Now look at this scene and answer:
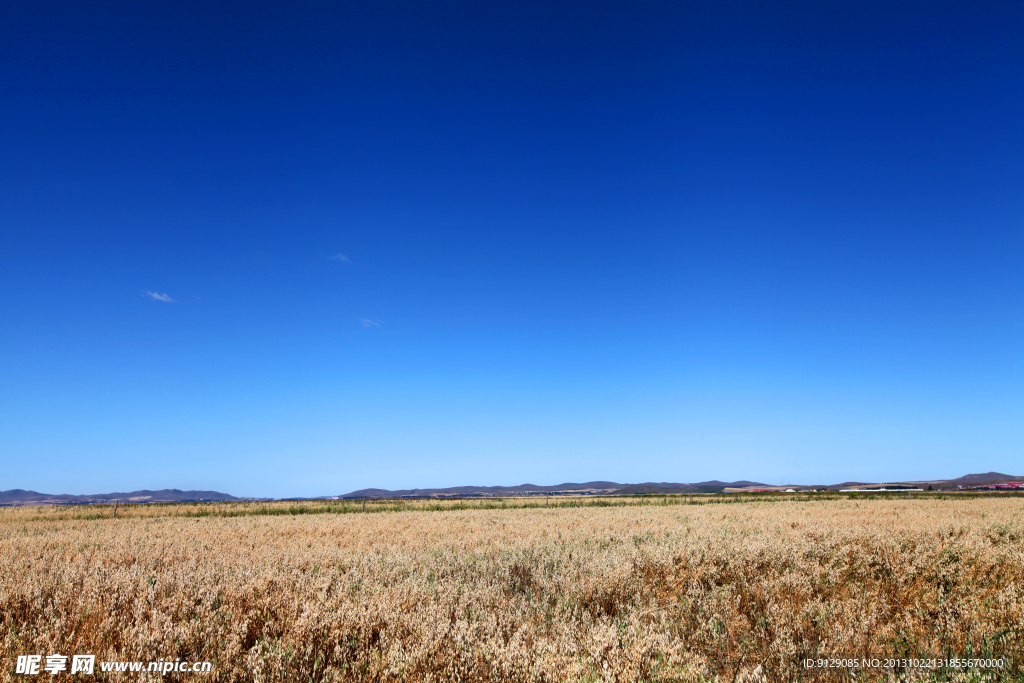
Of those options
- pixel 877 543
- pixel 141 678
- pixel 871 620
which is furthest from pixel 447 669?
pixel 877 543

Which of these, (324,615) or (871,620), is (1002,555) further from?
(324,615)

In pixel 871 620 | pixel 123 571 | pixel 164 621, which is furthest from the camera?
pixel 123 571

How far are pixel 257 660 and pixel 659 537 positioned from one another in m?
9.13

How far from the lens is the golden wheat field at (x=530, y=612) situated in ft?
12.0

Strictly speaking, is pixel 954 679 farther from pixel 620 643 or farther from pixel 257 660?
pixel 257 660

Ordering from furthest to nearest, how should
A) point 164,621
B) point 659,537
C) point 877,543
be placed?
point 659,537 → point 877,543 → point 164,621

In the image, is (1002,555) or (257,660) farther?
(1002,555)

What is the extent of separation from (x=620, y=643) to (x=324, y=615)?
2498 mm

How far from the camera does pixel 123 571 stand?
21.0ft

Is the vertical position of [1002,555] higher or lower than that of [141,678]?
lower

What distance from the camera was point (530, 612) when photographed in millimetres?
5000

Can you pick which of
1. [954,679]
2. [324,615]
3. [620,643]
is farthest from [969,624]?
[324,615]

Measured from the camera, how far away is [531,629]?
13.8 feet

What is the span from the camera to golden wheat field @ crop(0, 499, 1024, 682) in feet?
12.0
